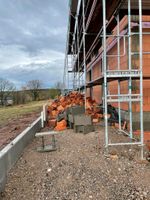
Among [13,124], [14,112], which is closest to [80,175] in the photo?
[13,124]

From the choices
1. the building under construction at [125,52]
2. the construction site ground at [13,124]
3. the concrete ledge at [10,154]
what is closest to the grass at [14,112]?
the construction site ground at [13,124]

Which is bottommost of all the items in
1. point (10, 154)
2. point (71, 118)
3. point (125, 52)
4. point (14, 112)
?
point (14, 112)

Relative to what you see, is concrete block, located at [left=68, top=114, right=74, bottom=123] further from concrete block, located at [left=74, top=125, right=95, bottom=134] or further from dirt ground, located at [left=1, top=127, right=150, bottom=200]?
dirt ground, located at [left=1, top=127, right=150, bottom=200]

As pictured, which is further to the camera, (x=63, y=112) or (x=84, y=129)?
(x=63, y=112)

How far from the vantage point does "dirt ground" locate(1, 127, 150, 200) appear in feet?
12.3

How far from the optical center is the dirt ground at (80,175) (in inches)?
148

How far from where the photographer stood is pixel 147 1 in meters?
6.52

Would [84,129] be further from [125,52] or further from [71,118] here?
[125,52]

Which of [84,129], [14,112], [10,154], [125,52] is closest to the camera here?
[10,154]

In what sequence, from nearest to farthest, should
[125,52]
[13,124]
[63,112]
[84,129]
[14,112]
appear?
[84,129]
[125,52]
[63,112]
[13,124]
[14,112]

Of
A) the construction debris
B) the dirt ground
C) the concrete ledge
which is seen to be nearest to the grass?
the construction debris

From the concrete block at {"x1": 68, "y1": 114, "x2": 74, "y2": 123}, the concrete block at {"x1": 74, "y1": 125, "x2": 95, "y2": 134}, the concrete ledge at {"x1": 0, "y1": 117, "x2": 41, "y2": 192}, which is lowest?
the concrete ledge at {"x1": 0, "y1": 117, "x2": 41, "y2": 192}

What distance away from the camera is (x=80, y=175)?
4.34 metres

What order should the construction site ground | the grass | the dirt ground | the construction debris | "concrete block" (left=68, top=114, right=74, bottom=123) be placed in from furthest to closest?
the grass → the construction site ground → the construction debris → "concrete block" (left=68, top=114, right=74, bottom=123) → the dirt ground
